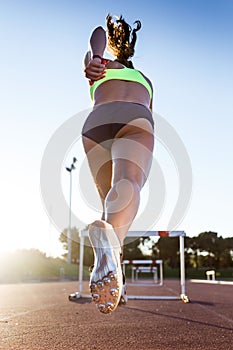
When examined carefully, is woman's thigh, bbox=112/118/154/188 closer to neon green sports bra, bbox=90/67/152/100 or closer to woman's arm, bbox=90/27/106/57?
neon green sports bra, bbox=90/67/152/100

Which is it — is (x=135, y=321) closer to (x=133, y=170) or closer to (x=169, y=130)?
(x=169, y=130)

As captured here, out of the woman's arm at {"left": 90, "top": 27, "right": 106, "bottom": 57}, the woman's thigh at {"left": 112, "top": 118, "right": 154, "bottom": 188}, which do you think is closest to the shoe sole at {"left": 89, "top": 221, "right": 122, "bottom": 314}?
the woman's thigh at {"left": 112, "top": 118, "right": 154, "bottom": 188}

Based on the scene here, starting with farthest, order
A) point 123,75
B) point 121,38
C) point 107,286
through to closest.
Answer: point 121,38, point 123,75, point 107,286

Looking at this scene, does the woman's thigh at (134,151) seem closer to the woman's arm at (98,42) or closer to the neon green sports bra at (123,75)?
the neon green sports bra at (123,75)

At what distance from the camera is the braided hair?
2.33m

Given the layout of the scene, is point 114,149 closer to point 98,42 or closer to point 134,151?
point 134,151

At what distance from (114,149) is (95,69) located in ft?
1.23

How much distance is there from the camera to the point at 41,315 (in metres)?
4.39

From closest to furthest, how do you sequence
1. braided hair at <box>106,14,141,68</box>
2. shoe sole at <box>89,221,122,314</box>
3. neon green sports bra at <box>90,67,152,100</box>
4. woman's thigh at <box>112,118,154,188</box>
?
shoe sole at <box>89,221,122,314</box>
woman's thigh at <box>112,118,154,188</box>
neon green sports bra at <box>90,67,152,100</box>
braided hair at <box>106,14,141,68</box>

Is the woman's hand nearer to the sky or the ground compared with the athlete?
nearer to the sky

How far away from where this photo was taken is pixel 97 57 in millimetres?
1896

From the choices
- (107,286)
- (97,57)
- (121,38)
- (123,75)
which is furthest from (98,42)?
(107,286)

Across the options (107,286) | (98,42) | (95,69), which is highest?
(98,42)

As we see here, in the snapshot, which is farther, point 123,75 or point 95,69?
point 123,75
